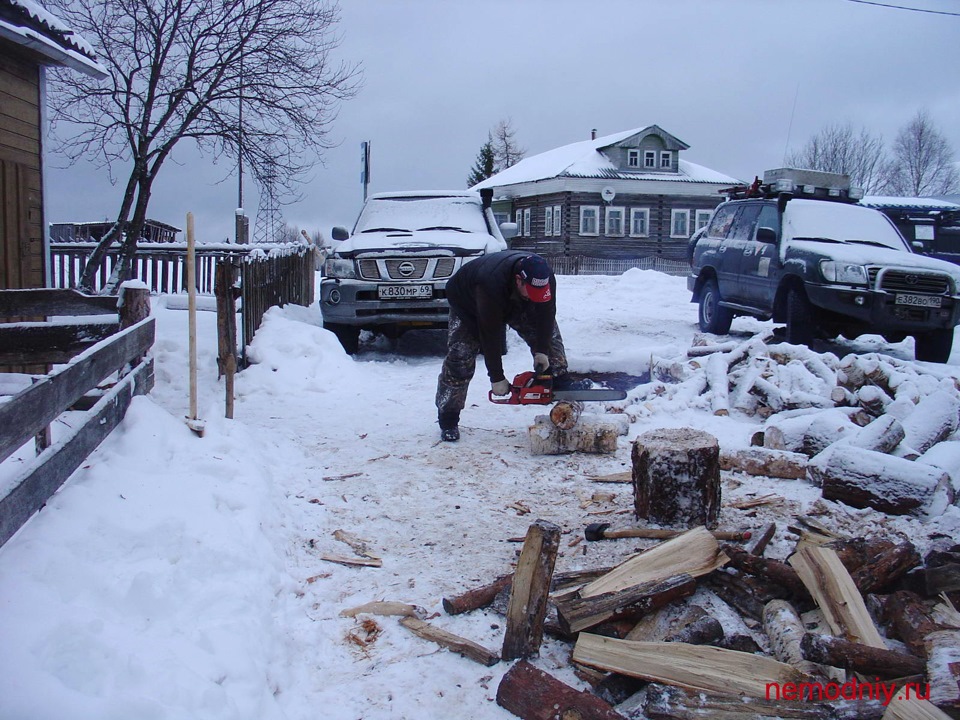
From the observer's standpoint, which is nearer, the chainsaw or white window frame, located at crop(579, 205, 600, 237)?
the chainsaw

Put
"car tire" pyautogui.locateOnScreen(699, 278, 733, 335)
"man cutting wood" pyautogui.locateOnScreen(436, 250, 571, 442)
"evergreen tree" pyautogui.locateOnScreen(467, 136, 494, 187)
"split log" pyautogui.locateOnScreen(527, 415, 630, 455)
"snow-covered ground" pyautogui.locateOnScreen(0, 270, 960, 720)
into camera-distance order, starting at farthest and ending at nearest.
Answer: "evergreen tree" pyautogui.locateOnScreen(467, 136, 494, 187)
"car tire" pyautogui.locateOnScreen(699, 278, 733, 335)
"split log" pyautogui.locateOnScreen(527, 415, 630, 455)
"man cutting wood" pyautogui.locateOnScreen(436, 250, 571, 442)
"snow-covered ground" pyautogui.locateOnScreen(0, 270, 960, 720)

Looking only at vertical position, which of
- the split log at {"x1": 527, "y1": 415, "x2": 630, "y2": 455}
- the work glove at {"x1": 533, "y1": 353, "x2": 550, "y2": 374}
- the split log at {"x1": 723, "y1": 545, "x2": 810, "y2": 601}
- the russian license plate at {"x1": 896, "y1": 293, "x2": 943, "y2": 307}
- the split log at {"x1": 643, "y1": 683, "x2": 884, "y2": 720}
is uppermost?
the russian license plate at {"x1": 896, "y1": 293, "x2": 943, "y2": 307}

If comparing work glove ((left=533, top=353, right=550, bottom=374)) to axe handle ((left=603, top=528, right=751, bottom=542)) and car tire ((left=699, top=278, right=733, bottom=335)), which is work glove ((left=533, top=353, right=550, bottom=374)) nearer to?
axe handle ((left=603, top=528, right=751, bottom=542))

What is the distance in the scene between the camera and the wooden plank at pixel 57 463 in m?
2.70

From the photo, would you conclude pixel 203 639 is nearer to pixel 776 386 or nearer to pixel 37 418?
pixel 37 418

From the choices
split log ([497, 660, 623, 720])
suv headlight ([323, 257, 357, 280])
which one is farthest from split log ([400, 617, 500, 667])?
suv headlight ([323, 257, 357, 280])

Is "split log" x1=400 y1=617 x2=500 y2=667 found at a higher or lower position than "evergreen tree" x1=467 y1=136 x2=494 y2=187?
lower

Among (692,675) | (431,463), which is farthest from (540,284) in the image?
(692,675)

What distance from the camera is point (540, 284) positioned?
5.22 m

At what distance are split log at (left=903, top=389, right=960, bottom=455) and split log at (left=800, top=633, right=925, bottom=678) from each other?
307 centimetres

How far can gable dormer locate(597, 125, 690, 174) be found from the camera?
36.4m

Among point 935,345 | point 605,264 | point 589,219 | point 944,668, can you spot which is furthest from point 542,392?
point 589,219

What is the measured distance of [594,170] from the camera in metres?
35.5

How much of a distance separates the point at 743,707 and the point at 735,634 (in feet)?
1.60
